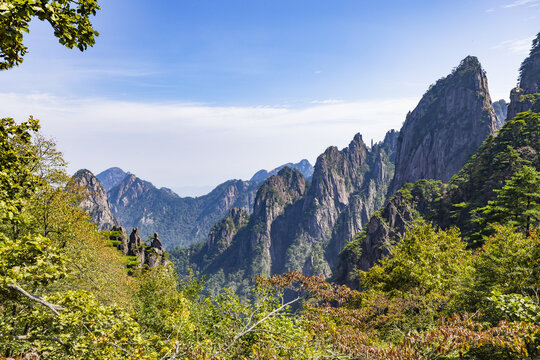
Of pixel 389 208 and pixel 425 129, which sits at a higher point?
pixel 425 129

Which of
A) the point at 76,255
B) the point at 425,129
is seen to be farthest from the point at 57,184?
the point at 425,129

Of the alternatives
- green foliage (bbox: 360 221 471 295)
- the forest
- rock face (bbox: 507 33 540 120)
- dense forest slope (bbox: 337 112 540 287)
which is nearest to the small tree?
the forest

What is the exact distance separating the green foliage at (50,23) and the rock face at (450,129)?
174110mm

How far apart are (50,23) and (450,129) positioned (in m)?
196

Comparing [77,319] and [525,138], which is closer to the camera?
[77,319]

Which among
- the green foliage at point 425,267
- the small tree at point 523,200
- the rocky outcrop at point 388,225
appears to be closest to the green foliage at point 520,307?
the green foliage at point 425,267

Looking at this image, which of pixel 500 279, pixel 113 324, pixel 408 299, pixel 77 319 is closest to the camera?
pixel 77 319

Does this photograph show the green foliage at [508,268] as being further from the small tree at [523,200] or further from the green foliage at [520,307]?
the small tree at [523,200]

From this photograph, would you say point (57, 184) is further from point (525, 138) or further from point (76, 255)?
point (525, 138)

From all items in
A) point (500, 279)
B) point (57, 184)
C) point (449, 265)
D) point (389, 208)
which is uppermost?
point (57, 184)

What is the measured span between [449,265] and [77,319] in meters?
24.5

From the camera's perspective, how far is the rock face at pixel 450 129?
151 m

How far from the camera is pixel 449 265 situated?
70.4 ft

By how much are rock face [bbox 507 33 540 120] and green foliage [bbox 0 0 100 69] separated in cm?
13827
